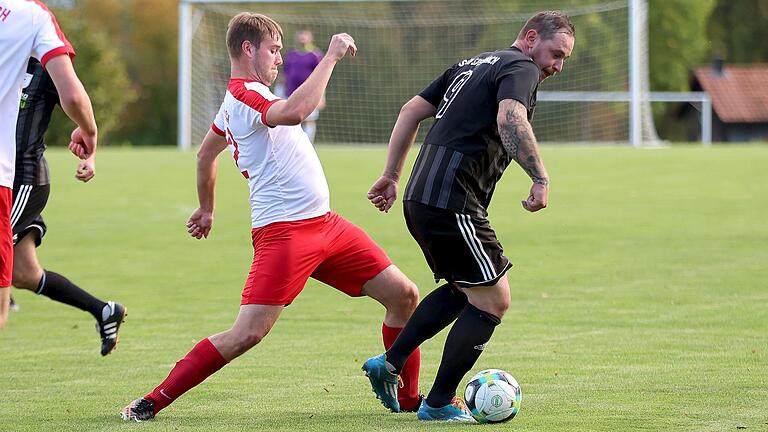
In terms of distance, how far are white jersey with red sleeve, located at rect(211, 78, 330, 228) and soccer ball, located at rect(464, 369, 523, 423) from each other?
1.14 meters

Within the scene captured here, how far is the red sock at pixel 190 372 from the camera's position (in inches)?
245

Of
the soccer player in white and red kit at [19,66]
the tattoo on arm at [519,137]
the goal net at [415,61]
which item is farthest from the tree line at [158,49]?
the soccer player in white and red kit at [19,66]

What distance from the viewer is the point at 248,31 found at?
20.2ft

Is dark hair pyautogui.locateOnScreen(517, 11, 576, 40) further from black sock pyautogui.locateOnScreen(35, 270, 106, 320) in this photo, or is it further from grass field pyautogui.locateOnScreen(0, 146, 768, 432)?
black sock pyautogui.locateOnScreen(35, 270, 106, 320)

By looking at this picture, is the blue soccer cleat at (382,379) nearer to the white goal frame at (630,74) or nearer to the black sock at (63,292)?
the black sock at (63,292)

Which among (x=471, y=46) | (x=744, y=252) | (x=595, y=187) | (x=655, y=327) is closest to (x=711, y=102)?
(x=471, y=46)

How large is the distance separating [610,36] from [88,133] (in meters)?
29.1

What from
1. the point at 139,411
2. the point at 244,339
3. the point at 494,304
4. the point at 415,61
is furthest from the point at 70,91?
the point at 415,61

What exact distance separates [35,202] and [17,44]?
295cm

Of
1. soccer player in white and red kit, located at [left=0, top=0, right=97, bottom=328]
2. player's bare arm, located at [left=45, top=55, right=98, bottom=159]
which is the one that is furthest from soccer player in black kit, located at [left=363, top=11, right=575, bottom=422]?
soccer player in white and red kit, located at [left=0, top=0, right=97, bottom=328]

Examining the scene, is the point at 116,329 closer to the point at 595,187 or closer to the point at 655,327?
the point at 655,327

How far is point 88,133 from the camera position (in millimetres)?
5715

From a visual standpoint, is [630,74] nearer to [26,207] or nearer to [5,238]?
[26,207]

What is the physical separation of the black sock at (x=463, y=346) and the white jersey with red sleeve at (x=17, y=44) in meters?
2.17
